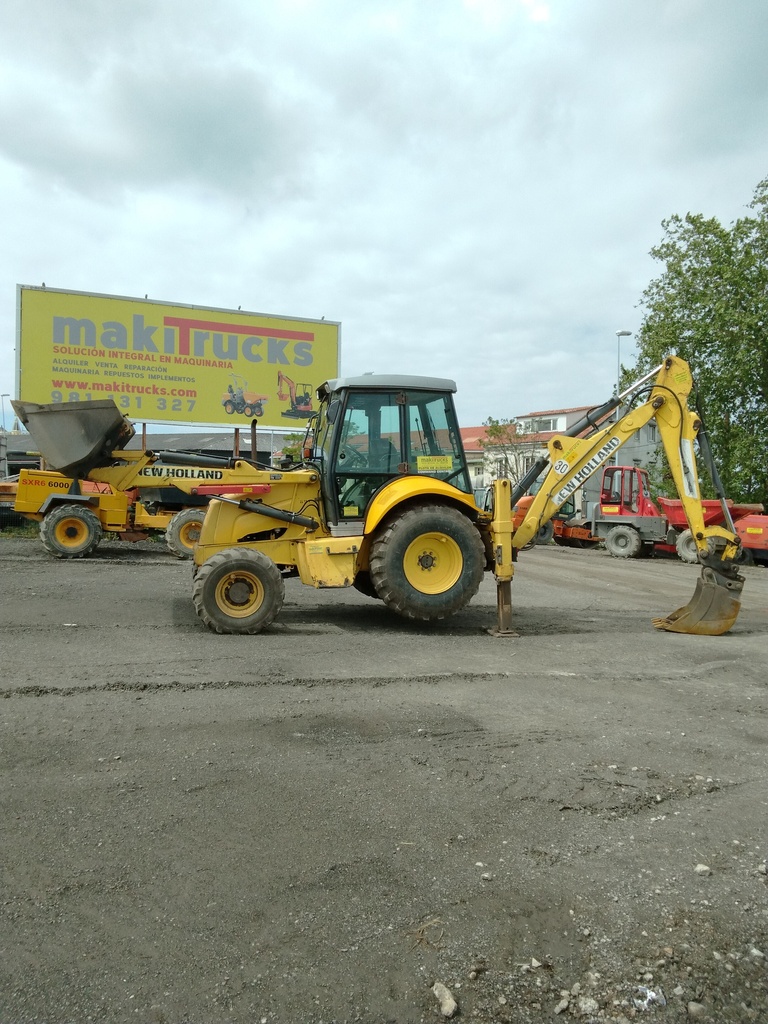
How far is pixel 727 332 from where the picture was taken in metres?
24.9

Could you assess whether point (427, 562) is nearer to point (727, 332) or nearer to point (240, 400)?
point (240, 400)

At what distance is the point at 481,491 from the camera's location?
9.33 metres

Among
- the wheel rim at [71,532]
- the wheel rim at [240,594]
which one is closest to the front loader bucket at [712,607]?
the wheel rim at [240,594]

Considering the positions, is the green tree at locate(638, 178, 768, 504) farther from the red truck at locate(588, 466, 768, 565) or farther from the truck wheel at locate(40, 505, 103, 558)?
the truck wheel at locate(40, 505, 103, 558)

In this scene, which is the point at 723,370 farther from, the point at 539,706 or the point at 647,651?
the point at 539,706

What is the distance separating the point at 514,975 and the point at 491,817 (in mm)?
1086

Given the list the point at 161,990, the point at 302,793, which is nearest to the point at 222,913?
the point at 161,990

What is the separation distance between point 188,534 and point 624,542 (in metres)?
12.0

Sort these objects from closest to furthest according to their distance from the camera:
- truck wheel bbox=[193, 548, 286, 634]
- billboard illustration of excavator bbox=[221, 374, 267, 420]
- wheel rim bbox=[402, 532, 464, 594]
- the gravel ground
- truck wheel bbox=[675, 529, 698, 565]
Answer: the gravel ground → truck wheel bbox=[193, 548, 286, 634] → wheel rim bbox=[402, 532, 464, 594] → truck wheel bbox=[675, 529, 698, 565] → billboard illustration of excavator bbox=[221, 374, 267, 420]

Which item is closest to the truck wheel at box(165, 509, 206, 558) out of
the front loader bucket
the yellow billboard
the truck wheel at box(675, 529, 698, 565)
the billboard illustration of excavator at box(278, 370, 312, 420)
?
the yellow billboard

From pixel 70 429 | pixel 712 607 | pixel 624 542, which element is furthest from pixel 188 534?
pixel 624 542

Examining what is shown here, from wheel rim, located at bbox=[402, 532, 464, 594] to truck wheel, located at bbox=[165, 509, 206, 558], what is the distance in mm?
7926

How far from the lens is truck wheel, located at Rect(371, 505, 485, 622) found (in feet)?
25.5

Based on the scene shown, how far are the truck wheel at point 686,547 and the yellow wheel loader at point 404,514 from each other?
38.1ft
